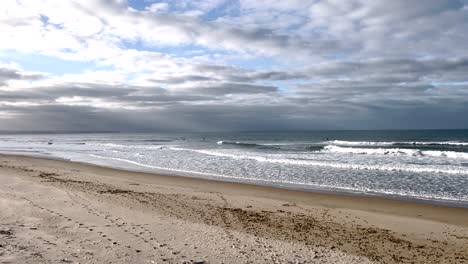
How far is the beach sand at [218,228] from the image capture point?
20.0 feet

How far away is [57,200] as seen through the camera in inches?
408

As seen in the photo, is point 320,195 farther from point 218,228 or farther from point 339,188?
point 218,228

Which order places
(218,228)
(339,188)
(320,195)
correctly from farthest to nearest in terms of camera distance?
1. (339,188)
2. (320,195)
3. (218,228)

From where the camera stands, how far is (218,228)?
7.97m

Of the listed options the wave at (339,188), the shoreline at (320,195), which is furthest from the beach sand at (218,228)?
the wave at (339,188)

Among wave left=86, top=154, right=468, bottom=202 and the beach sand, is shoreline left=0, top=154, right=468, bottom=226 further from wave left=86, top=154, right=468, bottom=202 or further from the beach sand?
wave left=86, top=154, right=468, bottom=202

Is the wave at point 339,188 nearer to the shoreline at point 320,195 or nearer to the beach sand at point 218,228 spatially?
the shoreline at point 320,195

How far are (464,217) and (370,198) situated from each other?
315 cm

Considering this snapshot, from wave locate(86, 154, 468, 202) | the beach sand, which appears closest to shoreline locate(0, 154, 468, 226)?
the beach sand

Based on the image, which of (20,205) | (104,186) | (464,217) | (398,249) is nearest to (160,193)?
(104,186)

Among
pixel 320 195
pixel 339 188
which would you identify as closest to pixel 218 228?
pixel 320 195

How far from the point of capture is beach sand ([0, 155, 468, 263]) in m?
6.09

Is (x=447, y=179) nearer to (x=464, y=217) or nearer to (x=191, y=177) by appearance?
(x=464, y=217)

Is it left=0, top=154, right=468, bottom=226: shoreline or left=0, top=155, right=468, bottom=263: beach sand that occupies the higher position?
left=0, top=155, right=468, bottom=263: beach sand
